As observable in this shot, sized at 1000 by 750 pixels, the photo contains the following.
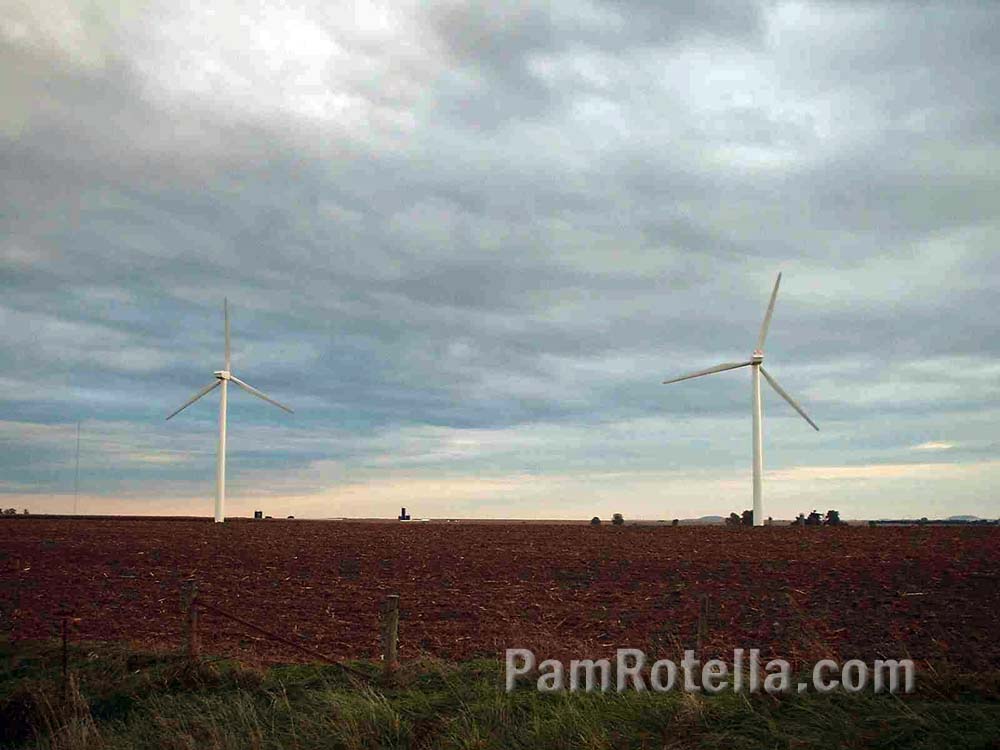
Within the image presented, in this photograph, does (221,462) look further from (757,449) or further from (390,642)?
(390,642)

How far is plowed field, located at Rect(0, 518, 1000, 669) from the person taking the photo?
70.3 ft

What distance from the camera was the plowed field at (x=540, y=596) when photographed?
70.3 feet

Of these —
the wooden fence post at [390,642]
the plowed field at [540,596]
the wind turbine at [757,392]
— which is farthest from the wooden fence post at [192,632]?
the wind turbine at [757,392]

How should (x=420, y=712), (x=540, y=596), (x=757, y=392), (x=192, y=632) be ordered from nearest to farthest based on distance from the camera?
1. (x=420, y=712)
2. (x=192, y=632)
3. (x=540, y=596)
4. (x=757, y=392)

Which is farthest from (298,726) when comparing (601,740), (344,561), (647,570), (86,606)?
(344,561)

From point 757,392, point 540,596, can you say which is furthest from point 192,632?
point 757,392

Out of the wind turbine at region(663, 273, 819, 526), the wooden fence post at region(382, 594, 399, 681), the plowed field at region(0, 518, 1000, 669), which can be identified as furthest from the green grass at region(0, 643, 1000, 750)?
the wind turbine at region(663, 273, 819, 526)

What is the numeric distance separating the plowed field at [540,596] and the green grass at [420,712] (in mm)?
2647

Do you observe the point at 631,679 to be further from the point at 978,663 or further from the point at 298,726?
the point at 978,663

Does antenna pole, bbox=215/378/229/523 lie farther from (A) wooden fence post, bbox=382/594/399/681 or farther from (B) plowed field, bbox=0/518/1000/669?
(A) wooden fence post, bbox=382/594/399/681

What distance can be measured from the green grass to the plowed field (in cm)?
265

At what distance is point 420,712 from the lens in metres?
14.0

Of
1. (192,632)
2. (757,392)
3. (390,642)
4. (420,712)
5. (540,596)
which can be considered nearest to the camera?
(420,712)

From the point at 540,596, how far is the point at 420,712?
1680 centimetres
